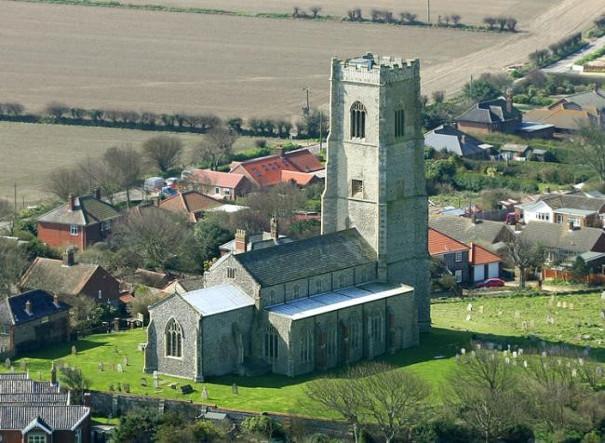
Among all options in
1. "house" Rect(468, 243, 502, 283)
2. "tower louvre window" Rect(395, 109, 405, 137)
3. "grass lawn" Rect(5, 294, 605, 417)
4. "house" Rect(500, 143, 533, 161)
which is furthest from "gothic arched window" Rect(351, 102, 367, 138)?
"house" Rect(500, 143, 533, 161)

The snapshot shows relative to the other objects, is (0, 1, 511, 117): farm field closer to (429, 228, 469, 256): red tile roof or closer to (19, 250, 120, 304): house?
(429, 228, 469, 256): red tile roof

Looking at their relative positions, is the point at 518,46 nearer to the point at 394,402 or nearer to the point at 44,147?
the point at 44,147

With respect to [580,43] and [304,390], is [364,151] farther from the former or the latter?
[580,43]

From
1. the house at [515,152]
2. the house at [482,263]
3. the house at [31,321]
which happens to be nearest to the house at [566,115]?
the house at [515,152]

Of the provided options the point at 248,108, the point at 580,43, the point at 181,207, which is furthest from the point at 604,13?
the point at 181,207

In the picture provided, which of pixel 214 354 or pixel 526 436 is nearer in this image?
pixel 526 436

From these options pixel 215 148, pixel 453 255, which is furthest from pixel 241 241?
pixel 215 148

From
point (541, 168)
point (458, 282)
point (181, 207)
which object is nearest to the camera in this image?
point (458, 282)

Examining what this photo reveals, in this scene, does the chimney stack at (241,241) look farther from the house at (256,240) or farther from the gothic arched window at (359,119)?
the gothic arched window at (359,119)
